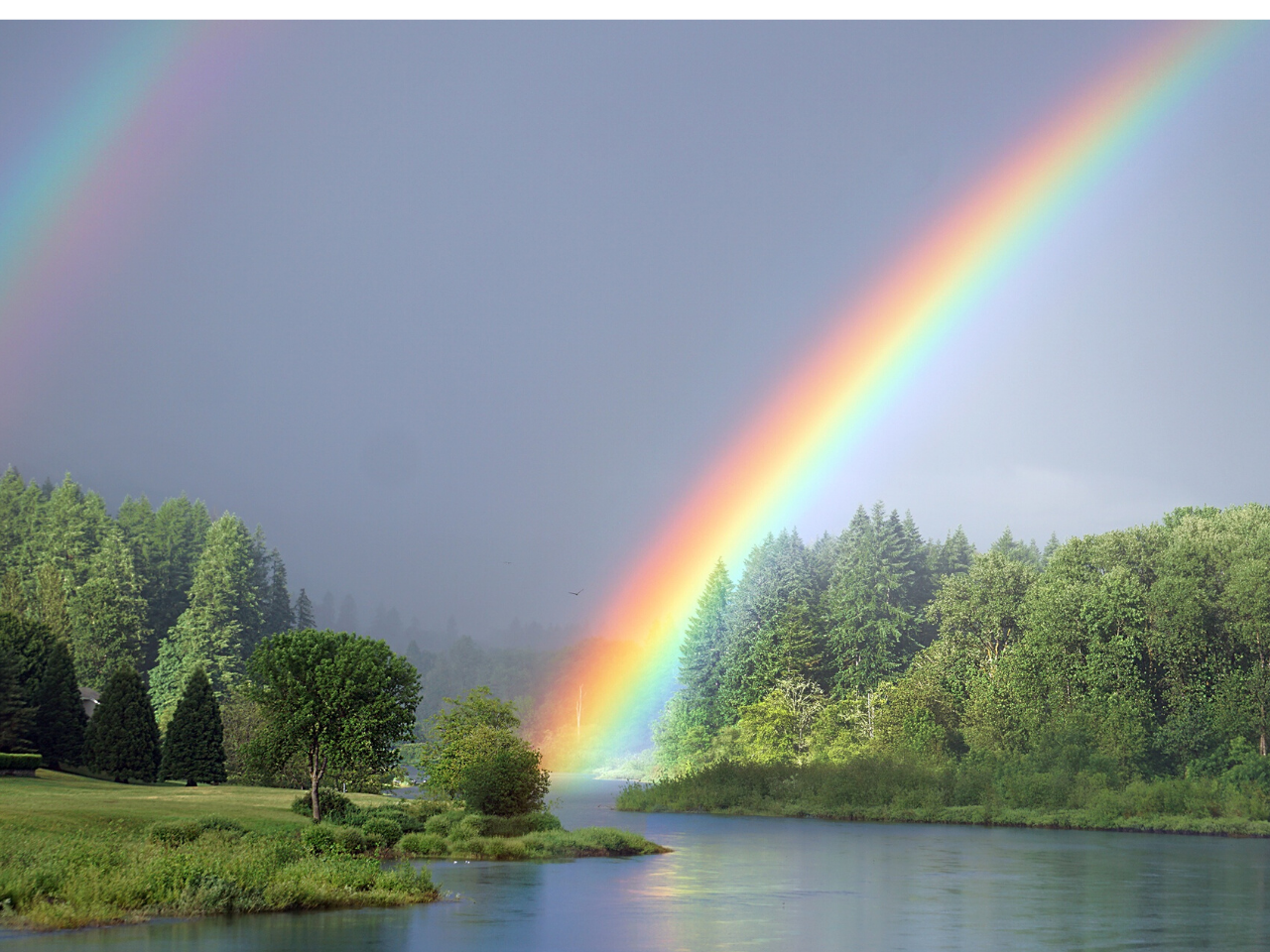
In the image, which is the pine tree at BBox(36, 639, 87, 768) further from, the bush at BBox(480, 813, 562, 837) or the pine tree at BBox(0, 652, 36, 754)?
the bush at BBox(480, 813, 562, 837)

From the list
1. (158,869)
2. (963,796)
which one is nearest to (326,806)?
(158,869)

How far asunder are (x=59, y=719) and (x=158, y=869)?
38.0 meters

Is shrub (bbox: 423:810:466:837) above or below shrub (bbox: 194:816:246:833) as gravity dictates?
below

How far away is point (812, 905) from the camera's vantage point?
3472cm

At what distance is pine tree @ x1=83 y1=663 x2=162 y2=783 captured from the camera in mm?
58062

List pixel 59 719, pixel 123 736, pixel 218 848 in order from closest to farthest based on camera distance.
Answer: pixel 218 848
pixel 123 736
pixel 59 719

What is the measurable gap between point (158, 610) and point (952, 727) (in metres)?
77.2

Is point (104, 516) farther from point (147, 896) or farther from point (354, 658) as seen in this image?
point (147, 896)

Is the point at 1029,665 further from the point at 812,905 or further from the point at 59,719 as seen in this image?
the point at 59,719

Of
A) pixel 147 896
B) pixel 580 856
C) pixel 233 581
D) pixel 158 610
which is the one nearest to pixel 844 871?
pixel 580 856

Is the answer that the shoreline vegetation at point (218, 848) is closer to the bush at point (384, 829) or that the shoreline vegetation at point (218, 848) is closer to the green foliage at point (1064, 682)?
the bush at point (384, 829)

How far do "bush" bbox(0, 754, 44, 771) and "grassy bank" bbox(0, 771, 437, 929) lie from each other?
1286 centimetres

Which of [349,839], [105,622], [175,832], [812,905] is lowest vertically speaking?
[812,905]

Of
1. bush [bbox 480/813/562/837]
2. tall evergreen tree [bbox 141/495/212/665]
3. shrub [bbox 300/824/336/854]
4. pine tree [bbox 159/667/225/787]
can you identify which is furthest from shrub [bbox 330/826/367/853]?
tall evergreen tree [bbox 141/495/212/665]
